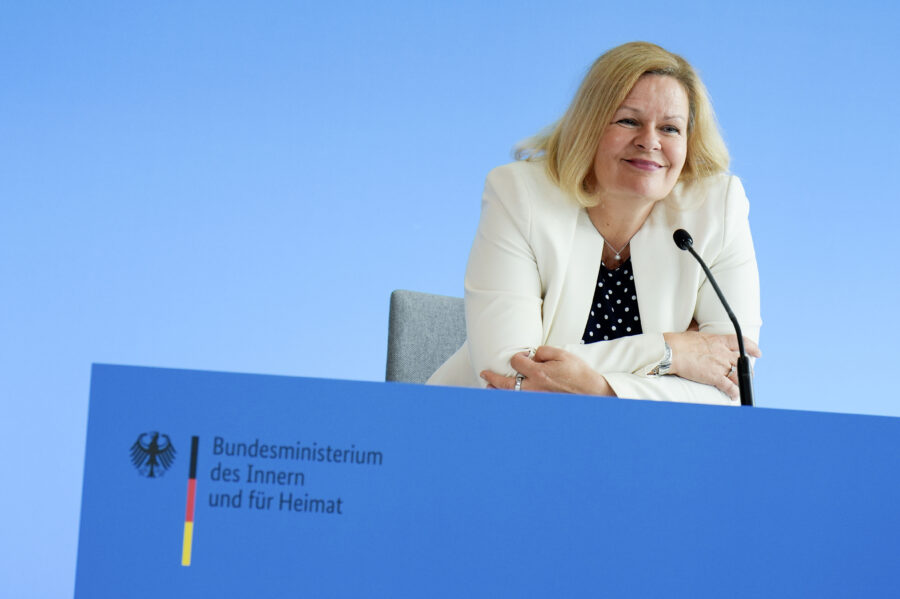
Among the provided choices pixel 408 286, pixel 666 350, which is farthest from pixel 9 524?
pixel 666 350

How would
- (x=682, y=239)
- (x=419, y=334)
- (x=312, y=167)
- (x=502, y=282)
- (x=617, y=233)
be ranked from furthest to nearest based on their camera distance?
(x=312, y=167), (x=419, y=334), (x=617, y=233), (x=502, y=282), (x=682, y=239)

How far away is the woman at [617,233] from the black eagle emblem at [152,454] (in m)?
0.92

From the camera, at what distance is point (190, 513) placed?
89 centimetres

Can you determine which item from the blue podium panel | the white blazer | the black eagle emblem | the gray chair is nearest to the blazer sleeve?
the white blazer

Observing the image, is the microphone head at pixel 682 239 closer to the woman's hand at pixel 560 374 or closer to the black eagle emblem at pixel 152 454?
the woman's hand at pixel 560 374

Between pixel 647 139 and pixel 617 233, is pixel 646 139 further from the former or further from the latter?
pixel 617 233

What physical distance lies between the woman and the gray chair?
0.78 feet

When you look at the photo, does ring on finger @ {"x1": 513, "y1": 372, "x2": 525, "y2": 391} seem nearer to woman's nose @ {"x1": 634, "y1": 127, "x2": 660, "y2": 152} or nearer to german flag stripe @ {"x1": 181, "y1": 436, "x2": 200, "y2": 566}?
woman's nose @ {"x1": 634, "y1": 127, "x2": 660, "y2": 152}

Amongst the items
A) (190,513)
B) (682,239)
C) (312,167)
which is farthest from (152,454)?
(312,167)

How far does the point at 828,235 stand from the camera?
3.44 meters

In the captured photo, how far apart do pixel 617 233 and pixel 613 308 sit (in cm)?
17

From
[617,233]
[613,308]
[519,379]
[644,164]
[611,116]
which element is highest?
[611,116]

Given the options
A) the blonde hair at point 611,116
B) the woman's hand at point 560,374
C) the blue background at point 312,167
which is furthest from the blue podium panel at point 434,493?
the blue background at point 312,167

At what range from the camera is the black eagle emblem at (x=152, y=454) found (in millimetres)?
892
